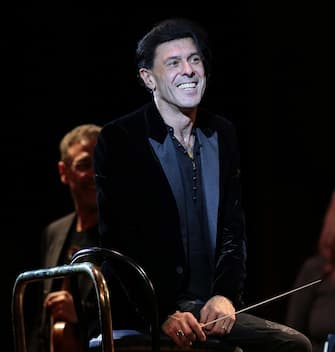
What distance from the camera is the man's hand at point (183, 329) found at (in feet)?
10.2

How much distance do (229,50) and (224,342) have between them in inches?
91.0

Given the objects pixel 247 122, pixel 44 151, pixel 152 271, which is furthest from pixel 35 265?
pixel 152 271

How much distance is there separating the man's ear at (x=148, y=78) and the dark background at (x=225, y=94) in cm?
172

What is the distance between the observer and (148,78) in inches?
135

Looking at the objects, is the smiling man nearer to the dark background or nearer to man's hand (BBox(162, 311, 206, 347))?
man's hand (BBox(162, 311, 206, 347))

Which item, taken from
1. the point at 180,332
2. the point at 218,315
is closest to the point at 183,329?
the point at 180,332

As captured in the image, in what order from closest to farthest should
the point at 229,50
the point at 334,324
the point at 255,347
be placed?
the point at 255,347 → the point at 334,324 → the point at 229,50

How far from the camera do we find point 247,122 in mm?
5258

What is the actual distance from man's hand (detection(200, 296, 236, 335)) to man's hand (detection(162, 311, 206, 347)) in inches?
2.0

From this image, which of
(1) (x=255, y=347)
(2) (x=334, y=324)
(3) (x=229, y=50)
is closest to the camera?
(1) (x=255, y=347)

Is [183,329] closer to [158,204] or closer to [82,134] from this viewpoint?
[158,204]

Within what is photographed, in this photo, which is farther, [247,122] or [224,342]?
[247,122]

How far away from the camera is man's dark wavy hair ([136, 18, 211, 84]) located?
3.36m

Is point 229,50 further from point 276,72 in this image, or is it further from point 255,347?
point 255,347
